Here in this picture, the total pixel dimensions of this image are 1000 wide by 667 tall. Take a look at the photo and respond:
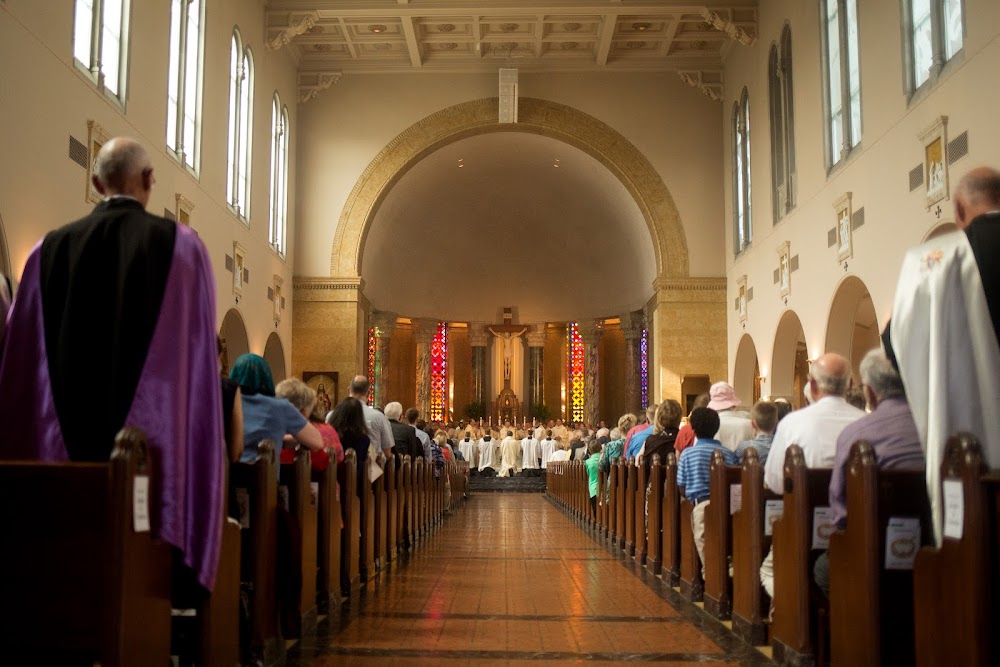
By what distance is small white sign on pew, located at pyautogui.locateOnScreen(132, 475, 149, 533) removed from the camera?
8.87 feet

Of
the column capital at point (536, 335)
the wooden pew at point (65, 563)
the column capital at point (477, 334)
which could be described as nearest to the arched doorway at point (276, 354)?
the column capital at point (477, 334)

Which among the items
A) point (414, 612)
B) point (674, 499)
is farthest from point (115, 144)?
point (674, 499)

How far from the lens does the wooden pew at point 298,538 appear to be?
15.5ft

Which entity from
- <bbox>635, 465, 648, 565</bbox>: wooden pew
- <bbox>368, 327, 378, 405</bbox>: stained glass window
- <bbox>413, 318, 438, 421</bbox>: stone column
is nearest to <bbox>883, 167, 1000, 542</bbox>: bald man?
<bbox>635, 465, 648, 565</bbox>: wooden pew

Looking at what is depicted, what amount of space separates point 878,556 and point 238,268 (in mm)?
13537

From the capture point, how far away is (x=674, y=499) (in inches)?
271

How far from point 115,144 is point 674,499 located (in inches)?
190

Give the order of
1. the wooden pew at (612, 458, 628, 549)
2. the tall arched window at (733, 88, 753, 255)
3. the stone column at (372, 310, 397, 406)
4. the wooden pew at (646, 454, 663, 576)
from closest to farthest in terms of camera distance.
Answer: the wooden pew at (646, 454, 663, 576) → the wooden pew at (612, 458, 628, 549) → the tall arched window at (733, 88, 753, 255) → the stone column at (372, 310, 397, 406)

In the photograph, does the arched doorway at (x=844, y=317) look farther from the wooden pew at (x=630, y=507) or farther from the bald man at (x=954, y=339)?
the bald man at (x=954, y=339)

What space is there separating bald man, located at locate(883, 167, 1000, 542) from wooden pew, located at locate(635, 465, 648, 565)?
508 centimetres

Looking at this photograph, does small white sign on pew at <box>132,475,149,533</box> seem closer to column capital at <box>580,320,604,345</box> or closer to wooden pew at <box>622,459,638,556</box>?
wooden pew at <box>622,459,638,556</box>

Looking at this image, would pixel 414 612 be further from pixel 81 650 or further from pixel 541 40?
pixel 541 40

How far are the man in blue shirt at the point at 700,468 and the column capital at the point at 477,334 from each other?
2132 cm

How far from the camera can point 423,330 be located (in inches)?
1043
